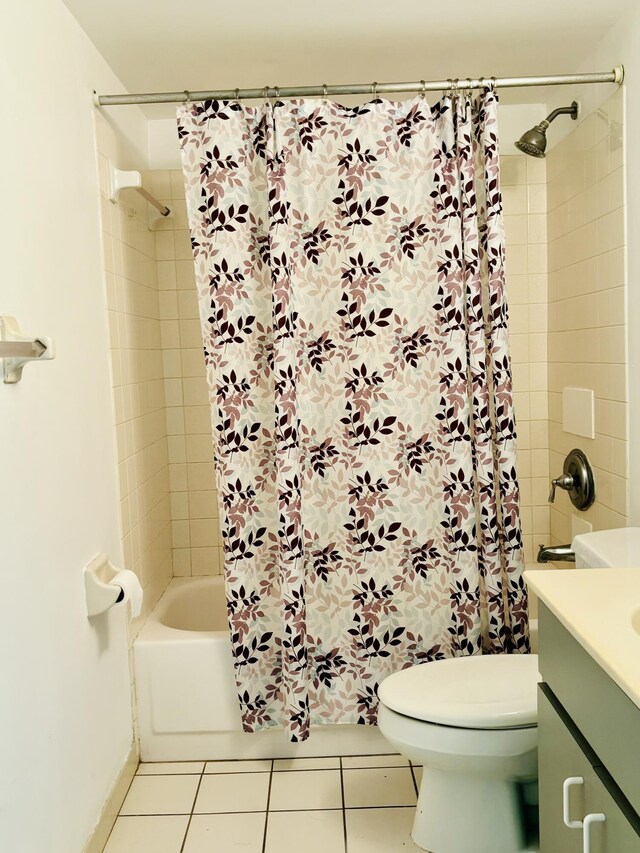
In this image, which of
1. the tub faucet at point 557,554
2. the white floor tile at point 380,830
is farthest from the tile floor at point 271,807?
the tub faucet at point 557,554

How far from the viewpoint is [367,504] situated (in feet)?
7.93

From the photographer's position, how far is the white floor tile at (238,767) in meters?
2.52

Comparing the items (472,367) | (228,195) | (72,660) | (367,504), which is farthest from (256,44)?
(72,660)

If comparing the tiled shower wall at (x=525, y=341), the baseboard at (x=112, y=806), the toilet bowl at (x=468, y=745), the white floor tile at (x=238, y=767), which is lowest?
the white floor tile at (x=238, y=767)

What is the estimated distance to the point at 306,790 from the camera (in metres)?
2.38

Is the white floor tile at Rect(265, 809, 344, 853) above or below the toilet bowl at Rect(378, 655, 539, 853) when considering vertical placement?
below

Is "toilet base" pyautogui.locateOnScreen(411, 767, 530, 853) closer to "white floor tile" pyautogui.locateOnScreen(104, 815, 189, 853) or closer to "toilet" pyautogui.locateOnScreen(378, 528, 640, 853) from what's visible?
"toilet" pyautogui.locateOnScreen(378, 528, 640, 853)

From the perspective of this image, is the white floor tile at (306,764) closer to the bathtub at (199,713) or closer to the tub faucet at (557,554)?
the bathtub at (199,713)

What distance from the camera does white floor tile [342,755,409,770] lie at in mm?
2510

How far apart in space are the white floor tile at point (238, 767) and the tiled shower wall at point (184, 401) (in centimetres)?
88

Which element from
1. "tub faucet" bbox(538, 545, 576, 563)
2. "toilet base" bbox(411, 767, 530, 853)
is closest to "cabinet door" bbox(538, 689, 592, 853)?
"toilet base" bbox(411, 767, 530, 853)

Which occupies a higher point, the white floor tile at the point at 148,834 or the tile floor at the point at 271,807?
the white floor tile at the point at 148,834

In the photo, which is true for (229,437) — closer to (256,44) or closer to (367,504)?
(367,504)

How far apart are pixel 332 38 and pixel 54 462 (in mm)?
1465
